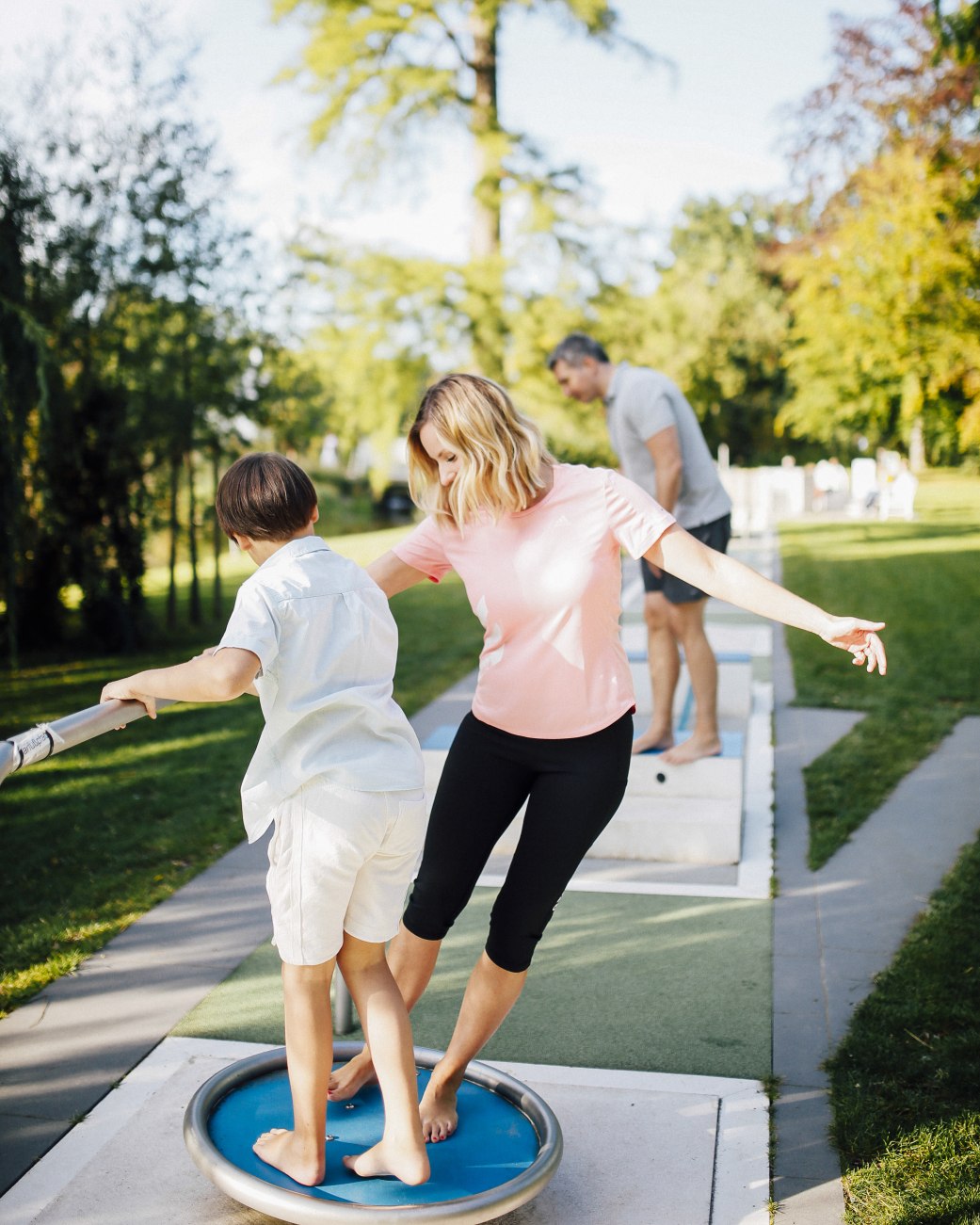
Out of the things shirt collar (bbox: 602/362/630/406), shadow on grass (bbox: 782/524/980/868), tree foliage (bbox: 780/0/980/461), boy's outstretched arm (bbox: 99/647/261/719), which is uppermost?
tree foliage (bbox: 780/0/980/461)

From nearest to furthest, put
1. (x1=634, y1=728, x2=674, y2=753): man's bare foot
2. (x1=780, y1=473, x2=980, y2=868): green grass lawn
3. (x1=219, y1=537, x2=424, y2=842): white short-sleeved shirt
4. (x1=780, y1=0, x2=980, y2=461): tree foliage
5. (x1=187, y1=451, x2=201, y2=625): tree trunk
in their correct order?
1. (x1=219, y1=537, x2=424, y2=842): white short-sleeved shirt
2. (x1=634, y1=728, x2=674, y2=753): man's bare foot
3. (x1=780, y1=473, x2=980, y2=868): green grass lawn
4. (x1=187, y1=451, x2=201, y2=625): tree trunk
5. (x1=780, y1=0, x2=980, y2=461): tree foliage

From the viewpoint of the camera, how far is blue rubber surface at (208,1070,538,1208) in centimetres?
257

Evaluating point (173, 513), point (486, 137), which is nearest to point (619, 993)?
point (173, 513)

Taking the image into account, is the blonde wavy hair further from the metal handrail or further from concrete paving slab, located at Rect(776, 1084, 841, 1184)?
concrete paving slab, located at Rect(776, 1084, 841, 1184)

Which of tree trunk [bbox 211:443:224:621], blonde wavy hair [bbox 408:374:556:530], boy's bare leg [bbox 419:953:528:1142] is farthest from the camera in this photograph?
tree trunk [bbox 211:443:224:621]

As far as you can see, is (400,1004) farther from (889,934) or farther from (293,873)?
(889,934)

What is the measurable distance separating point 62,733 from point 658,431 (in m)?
3.58

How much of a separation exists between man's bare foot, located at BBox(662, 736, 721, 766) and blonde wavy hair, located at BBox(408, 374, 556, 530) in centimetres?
278

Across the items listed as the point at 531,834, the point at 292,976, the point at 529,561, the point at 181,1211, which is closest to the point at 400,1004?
the point at 292,976

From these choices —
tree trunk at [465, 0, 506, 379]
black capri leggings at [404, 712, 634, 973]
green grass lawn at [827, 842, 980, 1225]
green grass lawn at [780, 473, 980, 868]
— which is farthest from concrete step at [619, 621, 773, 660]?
tree trunk at [465, 0, 506, 379]

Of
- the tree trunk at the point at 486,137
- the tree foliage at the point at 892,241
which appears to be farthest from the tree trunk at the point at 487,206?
the tree foliage at the point at 892,241

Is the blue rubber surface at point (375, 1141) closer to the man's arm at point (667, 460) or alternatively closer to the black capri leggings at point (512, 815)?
the black capri leggings at point (512, 815)

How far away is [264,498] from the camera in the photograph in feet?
8.13

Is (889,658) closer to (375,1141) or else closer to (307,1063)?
(375,1141)
